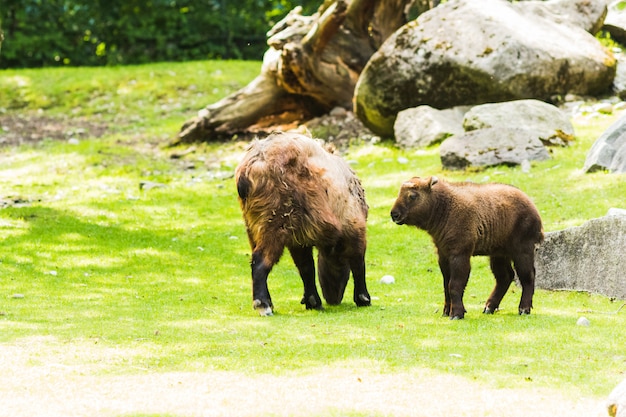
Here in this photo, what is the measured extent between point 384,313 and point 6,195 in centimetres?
1087

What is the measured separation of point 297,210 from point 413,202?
1142mm

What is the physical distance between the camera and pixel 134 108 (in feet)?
91.1

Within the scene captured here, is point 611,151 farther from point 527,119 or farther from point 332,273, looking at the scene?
point 332,273

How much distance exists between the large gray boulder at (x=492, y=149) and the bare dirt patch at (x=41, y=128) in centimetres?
1126

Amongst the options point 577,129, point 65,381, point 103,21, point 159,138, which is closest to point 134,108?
point 159,138

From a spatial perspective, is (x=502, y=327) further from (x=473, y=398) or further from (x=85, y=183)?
(x=85, y=183)

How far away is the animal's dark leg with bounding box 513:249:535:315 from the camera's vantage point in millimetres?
9242

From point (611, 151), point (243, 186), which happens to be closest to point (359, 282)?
point (243, 186)

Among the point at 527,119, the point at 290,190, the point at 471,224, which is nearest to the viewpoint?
the point at 471,224

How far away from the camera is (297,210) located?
937 centimetres

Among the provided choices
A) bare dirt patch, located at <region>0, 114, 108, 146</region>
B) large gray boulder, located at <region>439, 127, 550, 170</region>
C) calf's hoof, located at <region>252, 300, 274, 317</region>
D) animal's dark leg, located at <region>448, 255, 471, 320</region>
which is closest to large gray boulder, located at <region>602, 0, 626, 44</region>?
large gray boulder, located at <region>439, 127, 550, 170</region>

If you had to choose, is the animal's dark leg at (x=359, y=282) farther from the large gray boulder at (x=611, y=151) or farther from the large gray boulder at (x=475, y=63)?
the large gray boulder at (x=475, y=63)

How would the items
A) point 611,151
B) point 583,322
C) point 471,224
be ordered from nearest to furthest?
1. point 583,322
2. point 471,224
3. point 611,151

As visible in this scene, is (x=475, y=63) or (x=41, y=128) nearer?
(x=475, y=63)
